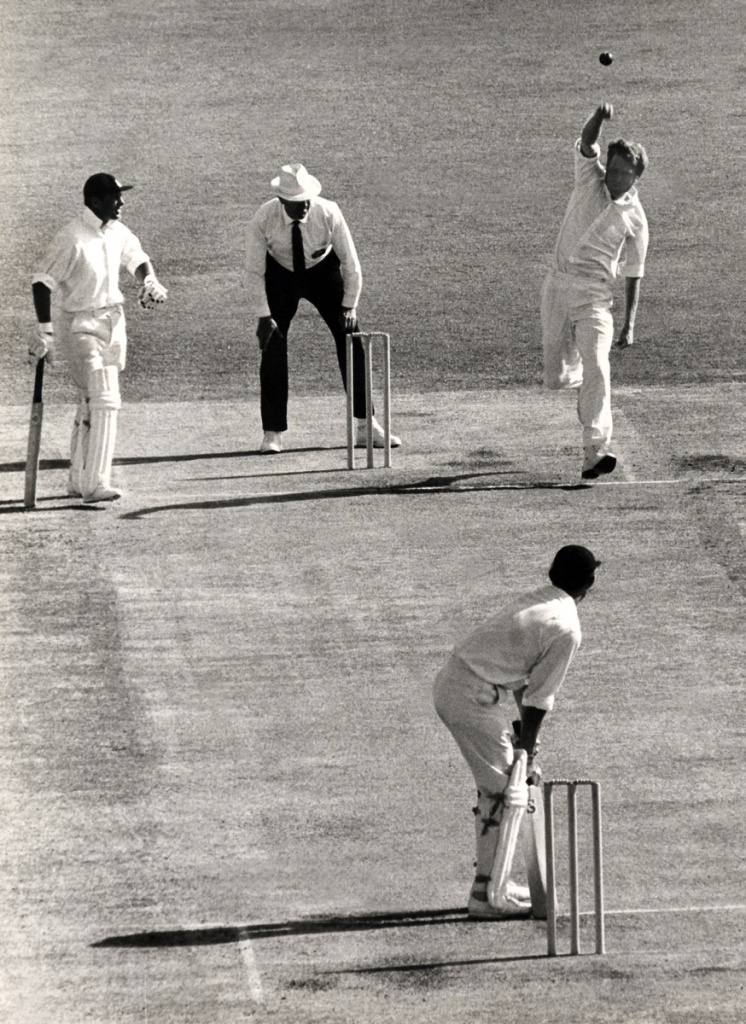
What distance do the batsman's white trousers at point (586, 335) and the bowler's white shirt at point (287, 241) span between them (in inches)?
54.0

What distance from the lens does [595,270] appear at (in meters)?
15.5

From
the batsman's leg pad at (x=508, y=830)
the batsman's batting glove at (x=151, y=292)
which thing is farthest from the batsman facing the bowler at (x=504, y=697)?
the batsman's batting glove at (x=151, y=292)

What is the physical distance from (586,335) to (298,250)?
2.01 metres

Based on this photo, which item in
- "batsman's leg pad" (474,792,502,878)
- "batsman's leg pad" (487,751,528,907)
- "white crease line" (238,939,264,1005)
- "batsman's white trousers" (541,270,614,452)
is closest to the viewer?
"white crease line" (238,939,264,1005)

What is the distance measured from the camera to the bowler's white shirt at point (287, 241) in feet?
52.3

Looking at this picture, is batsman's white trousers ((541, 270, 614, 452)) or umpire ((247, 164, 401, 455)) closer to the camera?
batsman's white trousers ((541, 270, 614, 452))

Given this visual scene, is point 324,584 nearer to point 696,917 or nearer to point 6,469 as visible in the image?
point 6,469

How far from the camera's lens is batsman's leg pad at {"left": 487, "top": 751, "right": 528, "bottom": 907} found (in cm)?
1008

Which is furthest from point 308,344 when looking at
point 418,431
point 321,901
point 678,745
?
point 321,901

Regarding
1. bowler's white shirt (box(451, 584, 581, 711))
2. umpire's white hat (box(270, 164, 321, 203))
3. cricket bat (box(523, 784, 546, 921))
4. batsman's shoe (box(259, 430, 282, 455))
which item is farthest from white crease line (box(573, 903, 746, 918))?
umpire's white hat (box(270, 164, 321, 203))

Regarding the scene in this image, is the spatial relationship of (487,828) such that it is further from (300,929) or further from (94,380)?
(94,380)

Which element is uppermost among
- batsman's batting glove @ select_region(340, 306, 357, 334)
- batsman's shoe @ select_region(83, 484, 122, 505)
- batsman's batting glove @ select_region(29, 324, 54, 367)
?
batsman's batting glove @ select_region(340, 306, 357, 334)

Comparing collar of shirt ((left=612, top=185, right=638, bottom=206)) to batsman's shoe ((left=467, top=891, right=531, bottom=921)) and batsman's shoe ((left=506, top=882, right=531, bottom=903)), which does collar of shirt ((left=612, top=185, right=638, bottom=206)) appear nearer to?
batsman's shoe ((left=506, top=882, right=531, bottom=903))

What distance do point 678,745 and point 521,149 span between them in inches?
467
